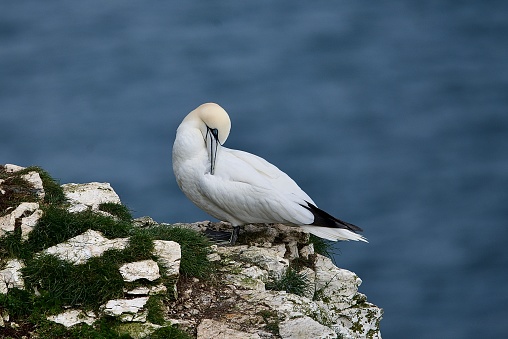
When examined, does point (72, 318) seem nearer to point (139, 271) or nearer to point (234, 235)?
point (139, 271)

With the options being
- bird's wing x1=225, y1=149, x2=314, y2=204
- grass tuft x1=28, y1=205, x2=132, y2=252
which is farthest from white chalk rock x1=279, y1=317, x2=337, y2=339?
bird's wing x1=225, y1=149, x2=314, y2=204

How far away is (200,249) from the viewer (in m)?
9.88

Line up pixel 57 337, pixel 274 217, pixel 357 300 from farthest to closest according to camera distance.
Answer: pixel 274 217, pixel 357 300, pixel 57 337

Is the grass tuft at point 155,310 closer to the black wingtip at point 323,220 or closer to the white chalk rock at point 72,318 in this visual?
the white chalk rock at point 72,318

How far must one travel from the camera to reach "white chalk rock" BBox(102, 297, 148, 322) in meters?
8.45

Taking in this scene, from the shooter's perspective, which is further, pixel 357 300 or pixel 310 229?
pixel 310 229

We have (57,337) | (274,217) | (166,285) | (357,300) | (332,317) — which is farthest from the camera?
(274,217)

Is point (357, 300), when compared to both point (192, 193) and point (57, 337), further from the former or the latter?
point (57, 337)

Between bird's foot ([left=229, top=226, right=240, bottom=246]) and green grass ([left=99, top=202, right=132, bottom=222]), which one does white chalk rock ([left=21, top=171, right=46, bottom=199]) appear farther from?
bird's foot ([left=229, top=226, right=240, bottom=246])

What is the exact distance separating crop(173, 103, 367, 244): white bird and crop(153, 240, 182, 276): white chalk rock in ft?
6.19

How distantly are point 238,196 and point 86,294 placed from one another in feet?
9.78

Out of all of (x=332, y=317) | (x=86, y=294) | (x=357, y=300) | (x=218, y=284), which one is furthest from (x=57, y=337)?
(x=357, y=300)

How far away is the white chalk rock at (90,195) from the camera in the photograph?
35.7ft

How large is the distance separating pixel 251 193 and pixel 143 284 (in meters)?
2.64
